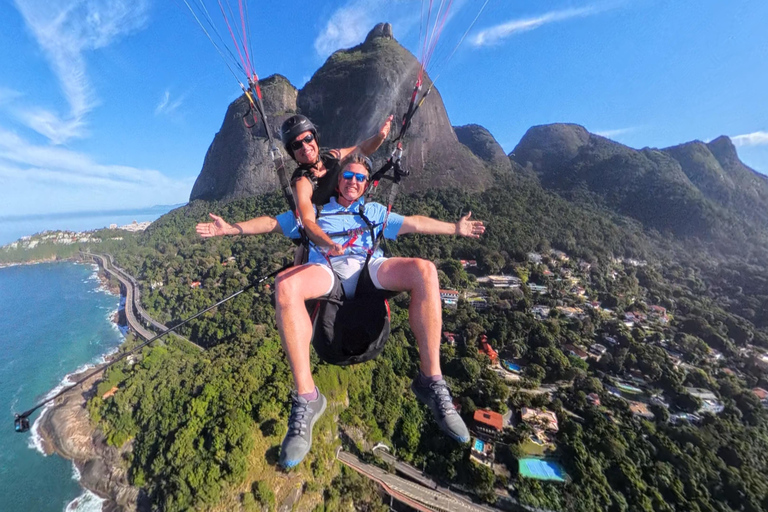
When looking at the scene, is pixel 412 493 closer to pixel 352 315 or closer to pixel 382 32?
pixel 352 315

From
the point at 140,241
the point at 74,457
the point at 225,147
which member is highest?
the point at 225,147

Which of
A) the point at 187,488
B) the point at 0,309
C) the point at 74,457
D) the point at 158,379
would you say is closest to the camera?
the point at 187,488

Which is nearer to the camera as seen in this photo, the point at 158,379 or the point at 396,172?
the point at 396,172

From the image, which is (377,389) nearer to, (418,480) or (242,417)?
(418,480)

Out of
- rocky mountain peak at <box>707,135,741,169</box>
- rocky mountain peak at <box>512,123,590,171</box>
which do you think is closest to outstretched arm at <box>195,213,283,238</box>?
rocky mountain peak at <box>512,123,590,171</box>

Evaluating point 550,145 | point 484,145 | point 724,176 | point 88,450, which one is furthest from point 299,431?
point 724,176

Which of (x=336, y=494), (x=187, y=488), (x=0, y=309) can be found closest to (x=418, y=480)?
(x=336, y=494)

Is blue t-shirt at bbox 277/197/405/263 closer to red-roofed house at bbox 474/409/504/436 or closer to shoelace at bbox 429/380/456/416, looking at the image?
shoelace at bbox 429/380/456/416
